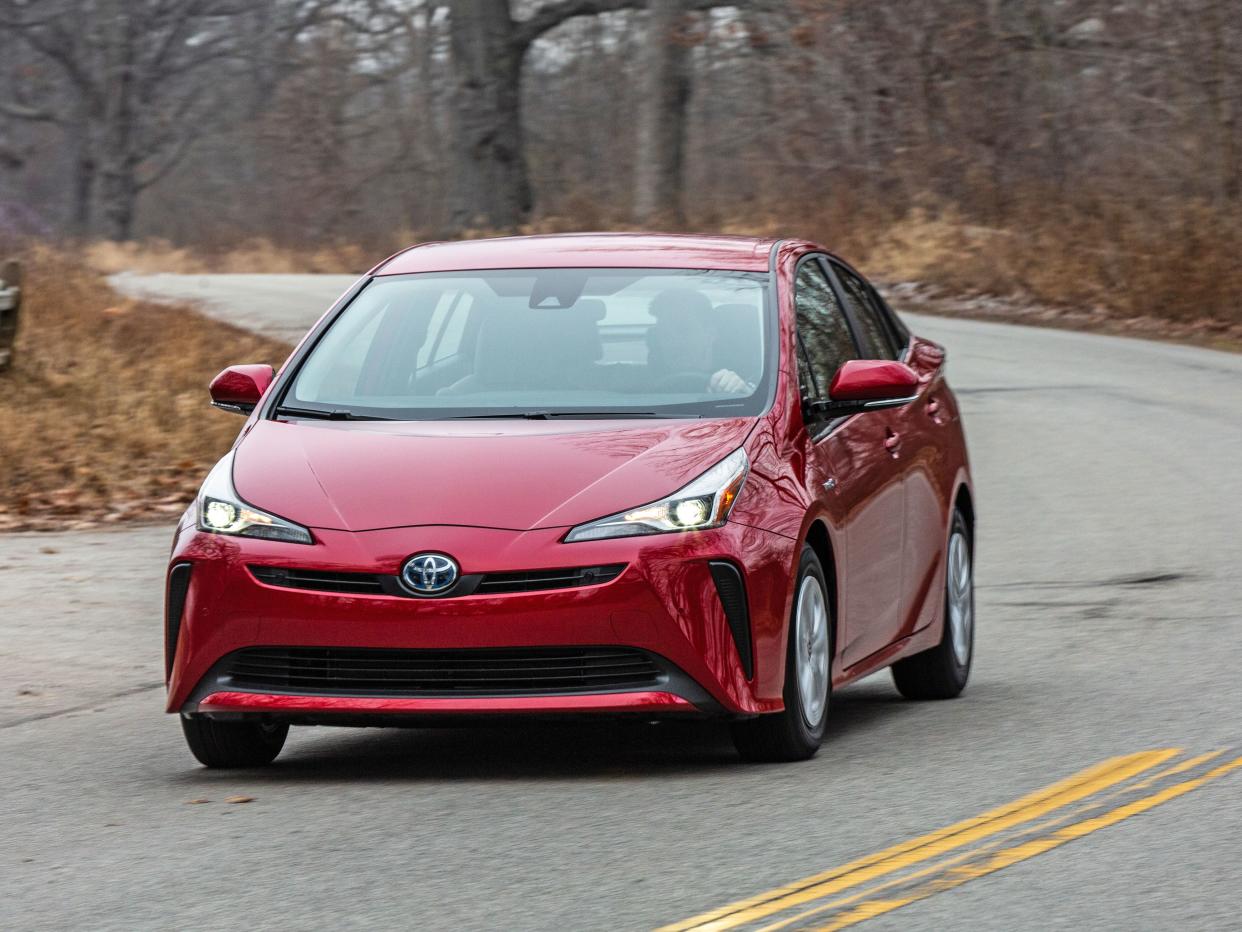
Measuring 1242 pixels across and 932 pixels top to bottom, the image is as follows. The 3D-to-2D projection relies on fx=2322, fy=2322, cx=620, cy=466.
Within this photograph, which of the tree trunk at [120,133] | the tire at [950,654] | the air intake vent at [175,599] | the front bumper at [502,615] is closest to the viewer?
the front bumper at [502,615]

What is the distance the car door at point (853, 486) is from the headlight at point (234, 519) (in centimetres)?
159

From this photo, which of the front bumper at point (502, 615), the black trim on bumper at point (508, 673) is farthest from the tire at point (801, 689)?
the black trim on bumper at point (508, 673)

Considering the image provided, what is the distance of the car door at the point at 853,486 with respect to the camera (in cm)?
724

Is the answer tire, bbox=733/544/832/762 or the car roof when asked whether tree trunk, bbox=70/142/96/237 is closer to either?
the car roof

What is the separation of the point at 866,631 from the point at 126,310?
690 inches

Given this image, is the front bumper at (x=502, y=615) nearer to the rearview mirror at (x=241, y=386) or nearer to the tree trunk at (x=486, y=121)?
the rearview mirror at (x=241, y=386)

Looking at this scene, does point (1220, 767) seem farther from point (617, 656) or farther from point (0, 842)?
point (0, 842)

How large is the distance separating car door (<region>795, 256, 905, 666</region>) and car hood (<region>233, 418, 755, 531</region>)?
48 centimetres

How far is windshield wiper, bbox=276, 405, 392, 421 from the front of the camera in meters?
7.23

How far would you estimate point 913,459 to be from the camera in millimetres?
8227

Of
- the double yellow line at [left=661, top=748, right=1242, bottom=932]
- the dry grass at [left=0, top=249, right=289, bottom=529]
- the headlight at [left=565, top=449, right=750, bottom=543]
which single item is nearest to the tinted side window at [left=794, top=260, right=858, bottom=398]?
the headlight at [left=565, top=449, right=750, bottom=543]

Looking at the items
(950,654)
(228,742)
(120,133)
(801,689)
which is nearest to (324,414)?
(228,742)

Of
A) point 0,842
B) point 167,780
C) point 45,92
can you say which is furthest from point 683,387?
point 45,92

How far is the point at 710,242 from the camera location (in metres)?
8.12
